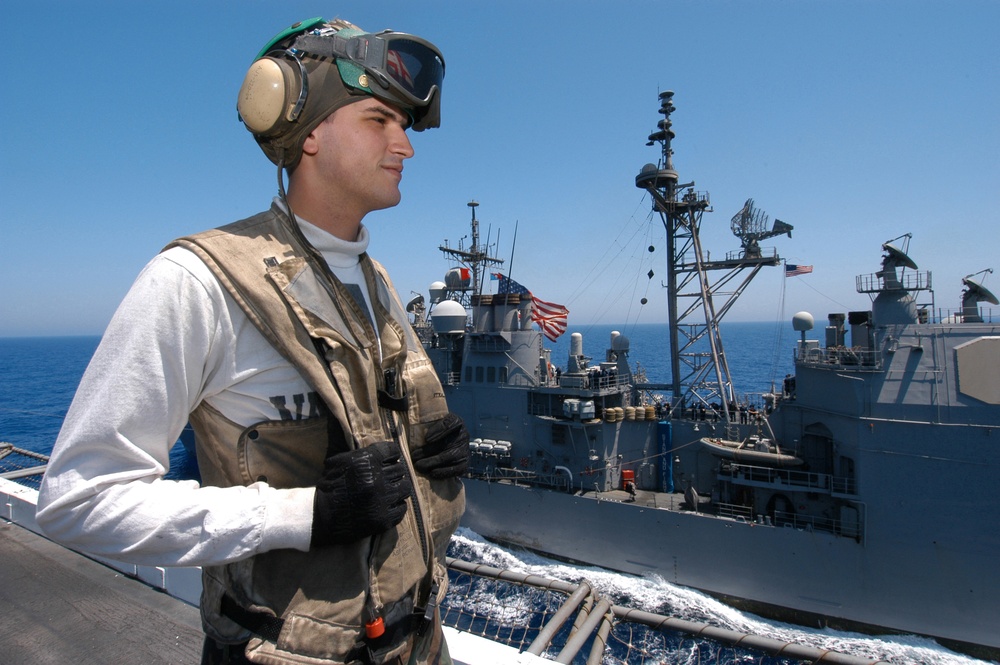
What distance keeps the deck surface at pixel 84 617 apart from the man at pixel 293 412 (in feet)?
7.36

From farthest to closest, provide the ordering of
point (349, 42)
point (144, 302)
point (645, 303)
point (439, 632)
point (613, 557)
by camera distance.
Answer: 1. point (645, 303)
2. point (613, 557)
3. point (439, 632)
4. point (349, 42)
5. point (144, 302)

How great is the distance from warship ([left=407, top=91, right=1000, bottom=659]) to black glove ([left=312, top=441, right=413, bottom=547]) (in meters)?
13.8

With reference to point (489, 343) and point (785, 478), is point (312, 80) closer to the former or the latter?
point (785, 478)

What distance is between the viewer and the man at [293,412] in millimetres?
1096

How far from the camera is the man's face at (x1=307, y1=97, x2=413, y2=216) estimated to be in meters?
1.55

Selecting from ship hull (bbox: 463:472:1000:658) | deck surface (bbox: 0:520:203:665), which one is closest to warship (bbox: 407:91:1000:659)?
ship hull (bbox: 463:472:1000:658)

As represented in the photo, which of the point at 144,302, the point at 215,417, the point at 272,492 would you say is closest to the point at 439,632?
the point at 272,492

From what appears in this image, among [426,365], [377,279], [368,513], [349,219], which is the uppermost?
[349,219]

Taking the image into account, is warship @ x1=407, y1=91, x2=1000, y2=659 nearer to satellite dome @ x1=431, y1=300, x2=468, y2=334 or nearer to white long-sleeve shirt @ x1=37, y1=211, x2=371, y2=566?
satellite dome @ x1=431, y1=300, x2=468, y2=334

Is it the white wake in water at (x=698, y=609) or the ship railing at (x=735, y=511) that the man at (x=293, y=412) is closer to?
the white wake in water at (x=698, y=609)

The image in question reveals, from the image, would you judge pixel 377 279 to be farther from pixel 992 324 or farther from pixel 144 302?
pixel 992 324

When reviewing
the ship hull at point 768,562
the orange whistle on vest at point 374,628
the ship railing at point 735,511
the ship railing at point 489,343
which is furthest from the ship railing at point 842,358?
the orange whistle on vest at point 374,628

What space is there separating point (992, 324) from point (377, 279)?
14.3 m

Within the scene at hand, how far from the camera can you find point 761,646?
2.92 meters
